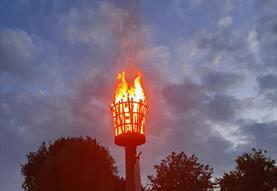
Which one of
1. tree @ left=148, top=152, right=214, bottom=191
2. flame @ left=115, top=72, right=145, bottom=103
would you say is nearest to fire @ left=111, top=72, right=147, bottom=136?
flame @ left=115, top=72, right=145, bottom=103

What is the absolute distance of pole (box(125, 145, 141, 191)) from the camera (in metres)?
21.7

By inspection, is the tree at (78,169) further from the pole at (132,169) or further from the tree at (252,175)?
the pole at (132,169)

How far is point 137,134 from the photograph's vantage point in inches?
849

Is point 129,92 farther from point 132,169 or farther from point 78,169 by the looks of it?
point 78,169

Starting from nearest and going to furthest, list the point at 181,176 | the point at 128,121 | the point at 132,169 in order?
the point at 128,121 → the point at 132,169 → the point at 181,176

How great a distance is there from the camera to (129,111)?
833 inches

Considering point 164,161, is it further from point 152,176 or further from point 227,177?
point 227,177

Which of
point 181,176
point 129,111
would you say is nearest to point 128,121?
point 129,111

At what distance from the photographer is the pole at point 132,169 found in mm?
21734

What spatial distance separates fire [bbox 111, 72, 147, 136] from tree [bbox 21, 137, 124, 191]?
27.5 meters

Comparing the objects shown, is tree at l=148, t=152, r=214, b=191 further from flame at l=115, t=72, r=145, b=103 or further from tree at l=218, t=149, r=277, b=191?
flame at l=115, t=72, r=145, b=103

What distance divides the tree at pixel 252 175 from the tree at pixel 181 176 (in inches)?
78.5

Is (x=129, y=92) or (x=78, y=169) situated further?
(x=78, y=169)

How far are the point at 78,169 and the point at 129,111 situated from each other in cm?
2842
